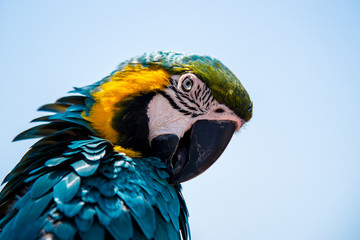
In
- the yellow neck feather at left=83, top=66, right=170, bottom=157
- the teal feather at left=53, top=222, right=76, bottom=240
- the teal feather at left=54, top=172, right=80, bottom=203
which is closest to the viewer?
the teal feather at left=53, top=222, right=76, bottom=240

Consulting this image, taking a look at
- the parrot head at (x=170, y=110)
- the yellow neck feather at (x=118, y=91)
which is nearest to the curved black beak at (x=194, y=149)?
the parrot head at (x=170, y=110)

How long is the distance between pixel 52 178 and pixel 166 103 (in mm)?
808

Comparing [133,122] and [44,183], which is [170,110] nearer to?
[133,122]

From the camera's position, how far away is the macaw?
5.17 feet

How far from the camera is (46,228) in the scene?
138 cm

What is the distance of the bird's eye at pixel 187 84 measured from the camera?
207 centimetres

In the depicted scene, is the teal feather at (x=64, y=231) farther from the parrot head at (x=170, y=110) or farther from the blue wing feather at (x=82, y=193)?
→ the parrot head at (x=170, y=110)

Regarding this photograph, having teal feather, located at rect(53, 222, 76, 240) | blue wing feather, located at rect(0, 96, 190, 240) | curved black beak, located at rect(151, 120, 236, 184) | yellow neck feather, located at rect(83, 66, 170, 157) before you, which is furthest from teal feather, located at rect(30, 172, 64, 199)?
curved black beak, located at rect(151, 120, 236, 184)

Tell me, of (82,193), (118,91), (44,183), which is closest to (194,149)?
(118,91)

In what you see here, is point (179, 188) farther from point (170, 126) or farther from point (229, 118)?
point (229, 118)

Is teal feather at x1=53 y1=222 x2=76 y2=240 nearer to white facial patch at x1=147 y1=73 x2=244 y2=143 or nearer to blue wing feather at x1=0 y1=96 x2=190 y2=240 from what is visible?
blue wing feather at x1=0 y1=96 x2=190 y2=240

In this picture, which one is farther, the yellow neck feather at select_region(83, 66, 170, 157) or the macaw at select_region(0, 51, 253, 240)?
the yellow neck feather at select_region(83, 66, 170, 157)

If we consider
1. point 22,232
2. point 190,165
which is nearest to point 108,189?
point 22,232

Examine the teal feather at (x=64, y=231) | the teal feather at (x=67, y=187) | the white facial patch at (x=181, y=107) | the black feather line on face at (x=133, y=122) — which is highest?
the white facial patch at (x=181, y=107)
